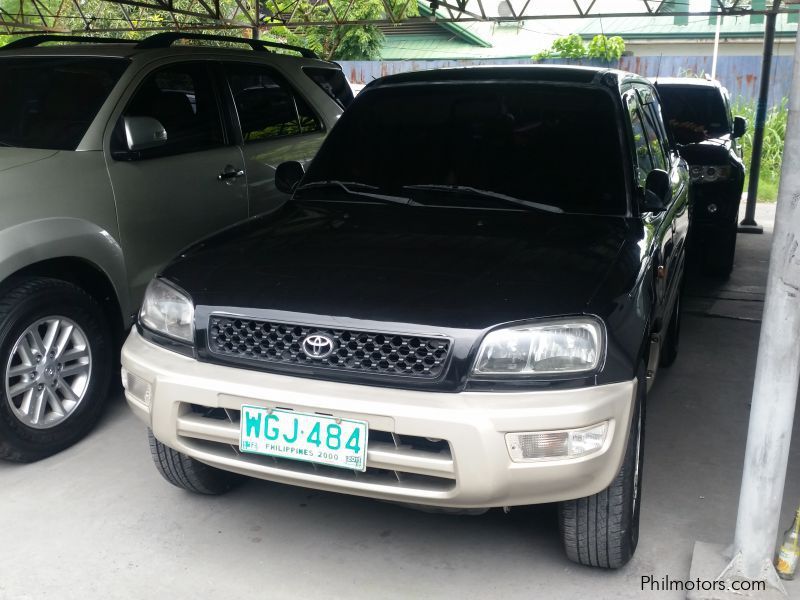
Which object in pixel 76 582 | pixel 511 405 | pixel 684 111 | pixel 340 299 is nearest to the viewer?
pixel 511 405

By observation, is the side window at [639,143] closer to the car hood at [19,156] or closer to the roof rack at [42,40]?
the car hood at [19,156]

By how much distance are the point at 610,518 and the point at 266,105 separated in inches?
142

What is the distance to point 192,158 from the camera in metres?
4.75

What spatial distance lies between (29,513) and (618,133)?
2.83 meters

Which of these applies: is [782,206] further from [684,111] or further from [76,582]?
[684,111]

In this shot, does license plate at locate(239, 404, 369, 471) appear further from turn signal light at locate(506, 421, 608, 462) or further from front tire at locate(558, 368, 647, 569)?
front tire at locate(558, 368, 647, 569)

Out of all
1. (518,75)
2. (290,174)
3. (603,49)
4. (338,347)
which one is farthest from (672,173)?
(603,49)

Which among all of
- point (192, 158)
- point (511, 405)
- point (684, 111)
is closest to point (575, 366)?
point (511, 405)

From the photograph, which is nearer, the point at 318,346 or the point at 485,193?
the point at 318,346

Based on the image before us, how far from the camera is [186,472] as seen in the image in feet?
11.1

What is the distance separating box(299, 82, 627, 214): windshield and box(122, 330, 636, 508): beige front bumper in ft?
3.76

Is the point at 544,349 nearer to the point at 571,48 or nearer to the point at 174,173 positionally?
the point at 174,173

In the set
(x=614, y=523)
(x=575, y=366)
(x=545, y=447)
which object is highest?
(x=575, y=366)

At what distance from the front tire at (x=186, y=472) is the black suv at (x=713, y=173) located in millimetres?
4791
